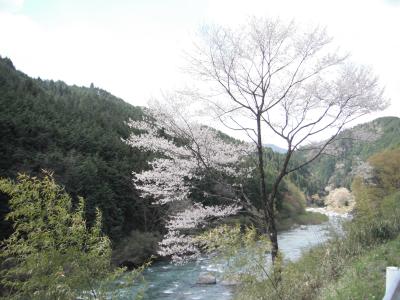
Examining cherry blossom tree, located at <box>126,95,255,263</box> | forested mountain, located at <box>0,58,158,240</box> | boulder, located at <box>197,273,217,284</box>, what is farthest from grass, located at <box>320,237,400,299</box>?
forested mountain, located at <box>0,58,158,240</box>

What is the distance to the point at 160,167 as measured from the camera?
10664 mm

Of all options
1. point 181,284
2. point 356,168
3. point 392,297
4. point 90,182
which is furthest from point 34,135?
point 392,297

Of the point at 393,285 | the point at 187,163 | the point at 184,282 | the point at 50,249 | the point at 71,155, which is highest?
→ the point at 71,155

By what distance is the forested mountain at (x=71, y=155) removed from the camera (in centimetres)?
2600

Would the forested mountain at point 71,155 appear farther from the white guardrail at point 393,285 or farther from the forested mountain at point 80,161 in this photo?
the white guardrail at point 393,285

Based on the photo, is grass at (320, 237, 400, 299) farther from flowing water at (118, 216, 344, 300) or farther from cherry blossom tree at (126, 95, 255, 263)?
flowing water at (118, 216, 344, 300)

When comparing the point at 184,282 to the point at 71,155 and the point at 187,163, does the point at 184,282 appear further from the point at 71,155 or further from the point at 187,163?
the point at 71,155

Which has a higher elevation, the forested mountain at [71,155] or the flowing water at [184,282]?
the forested mountain at [71,155]

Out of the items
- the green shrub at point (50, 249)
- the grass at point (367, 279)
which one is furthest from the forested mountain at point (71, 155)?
the grass at point (367, 279)

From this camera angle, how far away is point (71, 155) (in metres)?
30.2

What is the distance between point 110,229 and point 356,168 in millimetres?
21609

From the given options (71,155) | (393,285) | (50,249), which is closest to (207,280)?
(50,249)

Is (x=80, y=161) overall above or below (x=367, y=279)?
above

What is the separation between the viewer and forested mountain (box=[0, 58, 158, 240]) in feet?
85.3
